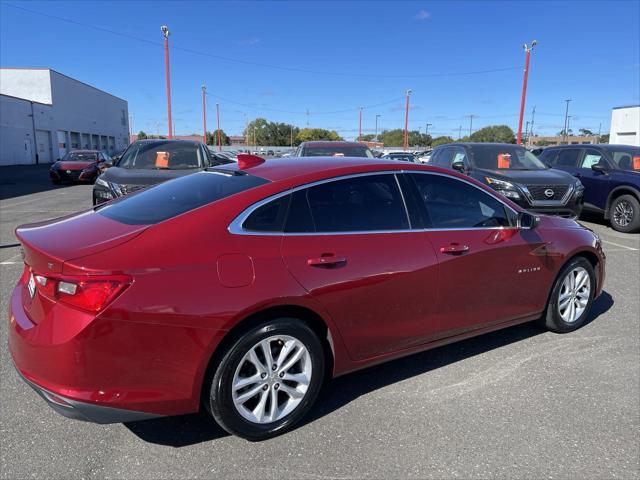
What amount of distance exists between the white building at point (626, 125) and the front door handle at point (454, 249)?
157 ft

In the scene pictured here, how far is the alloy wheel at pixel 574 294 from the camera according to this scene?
4301mm

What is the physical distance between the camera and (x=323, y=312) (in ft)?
9.29

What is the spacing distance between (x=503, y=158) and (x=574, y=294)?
5675mm

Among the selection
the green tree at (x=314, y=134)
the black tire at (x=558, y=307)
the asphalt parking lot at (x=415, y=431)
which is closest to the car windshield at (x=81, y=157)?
the asphalt parking lot at (x=415, y=431)

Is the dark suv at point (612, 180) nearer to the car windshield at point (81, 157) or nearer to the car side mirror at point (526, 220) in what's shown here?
the car side mirror at point (526, 220)

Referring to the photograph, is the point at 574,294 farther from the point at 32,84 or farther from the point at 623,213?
the point at 32,84

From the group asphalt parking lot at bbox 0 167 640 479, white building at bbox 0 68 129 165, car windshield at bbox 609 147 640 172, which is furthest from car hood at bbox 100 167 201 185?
white building at bbox 0 68 129 165

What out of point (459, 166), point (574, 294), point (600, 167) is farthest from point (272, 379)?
point (600, 167)

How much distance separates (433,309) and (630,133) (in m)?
50.1

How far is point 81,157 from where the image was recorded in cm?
2209

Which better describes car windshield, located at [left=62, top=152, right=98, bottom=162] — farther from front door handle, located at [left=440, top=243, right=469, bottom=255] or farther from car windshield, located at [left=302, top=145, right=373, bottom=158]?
front door handle, located at [left=440, top=243, right=469, bottom=255]

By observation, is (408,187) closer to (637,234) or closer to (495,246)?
(495,246)

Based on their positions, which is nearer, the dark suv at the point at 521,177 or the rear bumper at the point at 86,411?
the rear bumper at the point at 86,411

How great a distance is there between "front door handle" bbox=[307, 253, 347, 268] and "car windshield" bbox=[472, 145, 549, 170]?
728 centimetres
